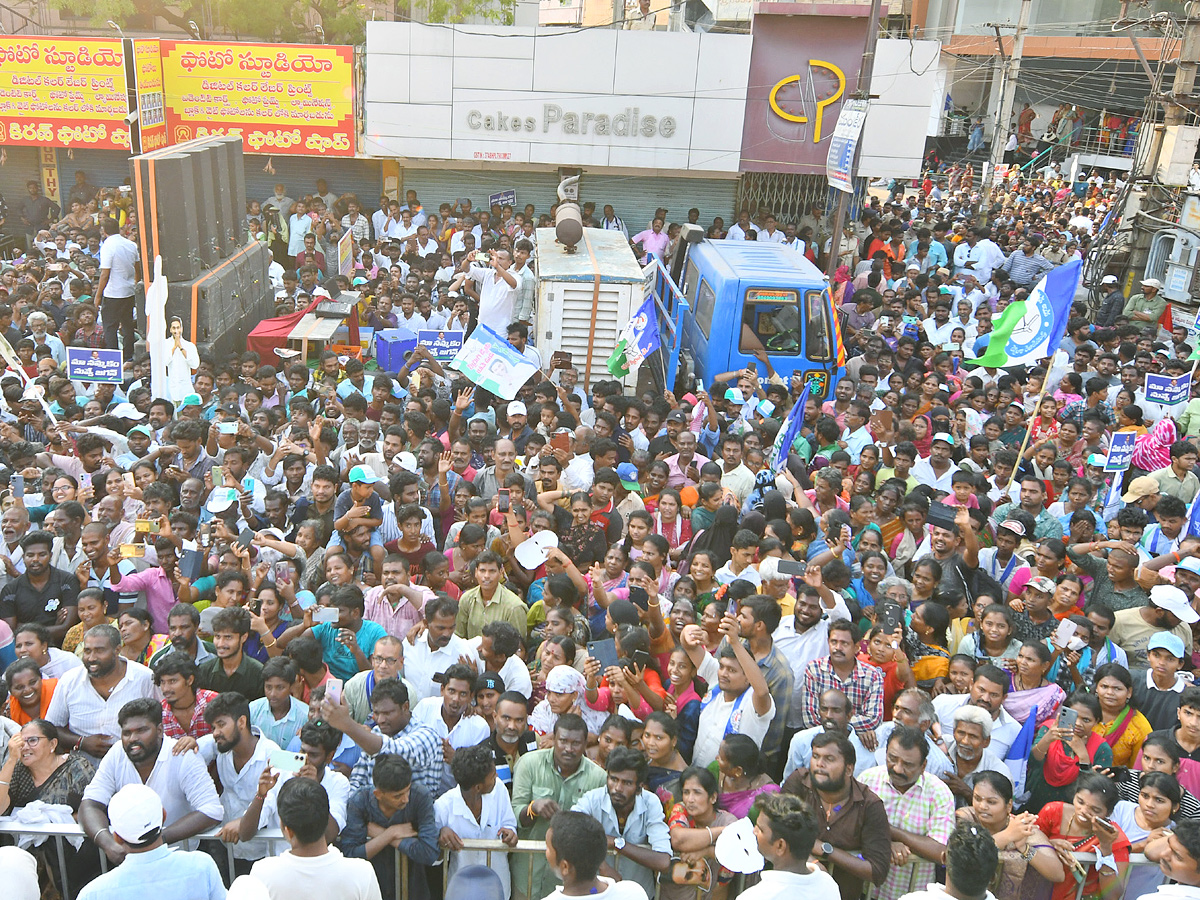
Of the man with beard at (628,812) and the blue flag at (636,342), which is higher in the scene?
the blue flag at (636,342)

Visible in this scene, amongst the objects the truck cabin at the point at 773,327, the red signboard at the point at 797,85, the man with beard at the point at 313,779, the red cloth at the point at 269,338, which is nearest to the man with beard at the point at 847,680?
the man with beard at the point at 313,779

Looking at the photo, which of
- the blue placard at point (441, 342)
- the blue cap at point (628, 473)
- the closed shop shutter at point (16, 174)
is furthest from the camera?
the closed shop shutter at point (16, 174)

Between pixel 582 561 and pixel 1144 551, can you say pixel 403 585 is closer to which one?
pixel 582 561

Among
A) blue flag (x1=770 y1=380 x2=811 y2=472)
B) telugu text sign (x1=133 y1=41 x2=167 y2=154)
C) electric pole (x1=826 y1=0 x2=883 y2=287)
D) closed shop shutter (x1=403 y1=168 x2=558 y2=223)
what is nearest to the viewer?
blue flag (x1=770 y1=380 x2=811 y2=472)

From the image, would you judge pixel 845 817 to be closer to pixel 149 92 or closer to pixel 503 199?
pixel 503 199

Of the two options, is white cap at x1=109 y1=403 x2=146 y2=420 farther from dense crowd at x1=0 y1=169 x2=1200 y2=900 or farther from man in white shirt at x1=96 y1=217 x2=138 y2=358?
man in white shirt at x1=96 y1=217 x2=138 y2=358

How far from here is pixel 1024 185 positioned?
33094 mm

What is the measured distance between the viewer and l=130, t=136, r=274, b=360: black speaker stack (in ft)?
37.3

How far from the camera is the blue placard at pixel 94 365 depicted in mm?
9352

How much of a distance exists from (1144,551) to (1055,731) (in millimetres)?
3052

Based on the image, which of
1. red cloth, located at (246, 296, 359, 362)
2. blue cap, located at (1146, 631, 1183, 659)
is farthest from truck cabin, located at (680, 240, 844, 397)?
blue cap, located at (1146, 631, 1183, 659)

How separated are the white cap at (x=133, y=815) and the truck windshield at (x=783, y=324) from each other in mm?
8974

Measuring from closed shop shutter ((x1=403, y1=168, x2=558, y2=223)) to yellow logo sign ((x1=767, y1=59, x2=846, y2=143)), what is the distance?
407cm

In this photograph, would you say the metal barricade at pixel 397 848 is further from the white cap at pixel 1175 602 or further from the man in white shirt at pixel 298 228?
the man in white shirt at pixel 298 228
